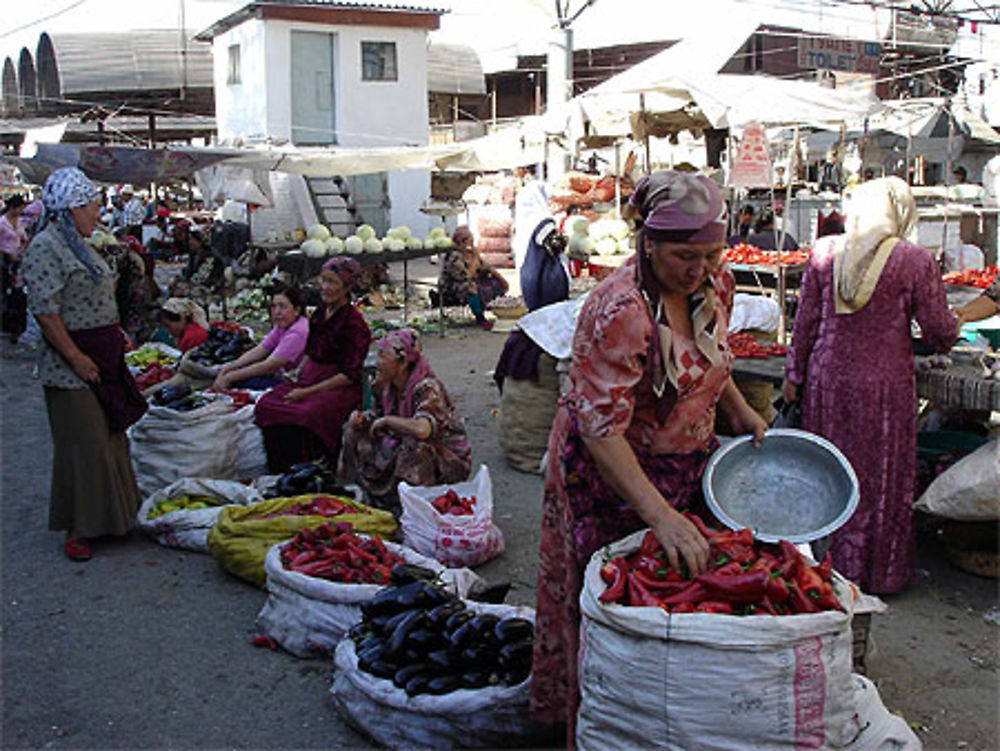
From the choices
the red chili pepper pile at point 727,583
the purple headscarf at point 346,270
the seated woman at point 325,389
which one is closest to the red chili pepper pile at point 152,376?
the seated woman at point 325,389

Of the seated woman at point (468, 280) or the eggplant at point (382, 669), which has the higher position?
the seated woman at point (468, 280)

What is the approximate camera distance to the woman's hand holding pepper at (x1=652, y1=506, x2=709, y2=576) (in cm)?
236

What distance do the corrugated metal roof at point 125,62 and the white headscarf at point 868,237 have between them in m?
23.3

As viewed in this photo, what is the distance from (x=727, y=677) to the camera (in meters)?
2.20

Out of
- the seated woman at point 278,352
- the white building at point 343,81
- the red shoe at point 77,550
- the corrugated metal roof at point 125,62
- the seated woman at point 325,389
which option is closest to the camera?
the red shoe at point 77,550

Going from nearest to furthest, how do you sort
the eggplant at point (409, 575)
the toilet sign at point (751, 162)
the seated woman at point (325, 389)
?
the eggplant at point (409, 575) < the seated woman at point (325, 389) < the toilet sign at point (751, 162)

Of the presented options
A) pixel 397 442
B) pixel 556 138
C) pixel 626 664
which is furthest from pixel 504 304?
pixel 626 664

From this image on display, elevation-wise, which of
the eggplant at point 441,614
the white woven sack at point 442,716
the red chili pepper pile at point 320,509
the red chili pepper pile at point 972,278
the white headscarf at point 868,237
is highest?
the white headscarf at point 868,237

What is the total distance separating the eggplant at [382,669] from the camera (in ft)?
10.8

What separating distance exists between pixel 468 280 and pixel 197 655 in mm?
9320

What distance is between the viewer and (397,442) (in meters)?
5.44

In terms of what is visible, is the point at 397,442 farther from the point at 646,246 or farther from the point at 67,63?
the point at 67,63

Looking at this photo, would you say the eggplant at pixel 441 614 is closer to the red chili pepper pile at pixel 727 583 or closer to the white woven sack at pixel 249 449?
the red chili pepper pile at pixel 727 583

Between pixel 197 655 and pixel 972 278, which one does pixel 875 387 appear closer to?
pixel 197 655
